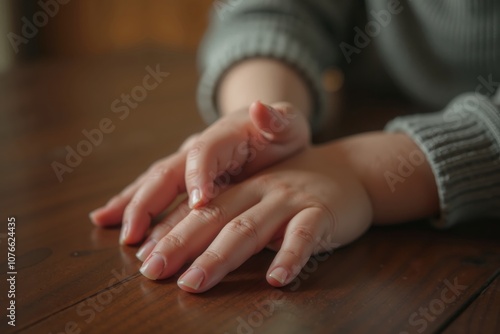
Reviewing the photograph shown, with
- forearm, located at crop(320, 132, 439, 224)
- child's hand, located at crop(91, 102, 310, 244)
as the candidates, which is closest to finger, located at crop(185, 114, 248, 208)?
child's hand, located at crop(91, 102, 310, 244)

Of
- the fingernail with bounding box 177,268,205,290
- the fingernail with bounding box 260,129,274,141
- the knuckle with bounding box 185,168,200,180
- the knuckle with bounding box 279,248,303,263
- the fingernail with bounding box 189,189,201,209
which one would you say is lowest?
the knuckle with bounding box 279,248,303,263

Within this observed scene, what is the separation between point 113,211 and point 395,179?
28cm

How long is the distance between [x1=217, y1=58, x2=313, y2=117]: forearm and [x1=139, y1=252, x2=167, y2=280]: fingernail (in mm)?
308

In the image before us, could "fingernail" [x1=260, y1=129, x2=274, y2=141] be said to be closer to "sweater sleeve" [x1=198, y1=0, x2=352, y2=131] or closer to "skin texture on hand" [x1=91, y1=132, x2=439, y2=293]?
"skin texture on hand" [x1=91, y1=132, x2=439, y2=293]

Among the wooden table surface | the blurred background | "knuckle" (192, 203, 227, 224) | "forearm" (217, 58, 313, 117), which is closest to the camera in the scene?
the wooden table surface

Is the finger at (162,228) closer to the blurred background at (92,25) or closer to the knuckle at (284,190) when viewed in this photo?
the knuckle at (284,190)

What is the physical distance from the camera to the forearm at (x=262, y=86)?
0.77 m

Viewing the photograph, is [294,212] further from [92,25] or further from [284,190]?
[92,25]

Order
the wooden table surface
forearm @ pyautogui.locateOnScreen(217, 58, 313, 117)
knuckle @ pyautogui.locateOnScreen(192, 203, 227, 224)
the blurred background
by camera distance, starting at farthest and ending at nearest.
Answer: the blurred background < forearm @ pyautogui.locateOnScreen(217, 58, 313, 117) < knuckle @ pyautogui.locateOnScreen(192, 203, 227, 224) < the wooden table surface

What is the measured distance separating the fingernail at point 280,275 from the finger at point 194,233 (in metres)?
0.07

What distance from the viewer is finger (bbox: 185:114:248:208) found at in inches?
21.0

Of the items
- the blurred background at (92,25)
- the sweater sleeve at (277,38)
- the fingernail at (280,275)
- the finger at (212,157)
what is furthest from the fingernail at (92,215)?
the blurred background at (92,25)

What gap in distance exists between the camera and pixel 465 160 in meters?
0.60

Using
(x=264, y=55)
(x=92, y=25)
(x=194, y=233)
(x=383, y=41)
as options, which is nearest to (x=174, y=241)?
(x=194, y=233)
